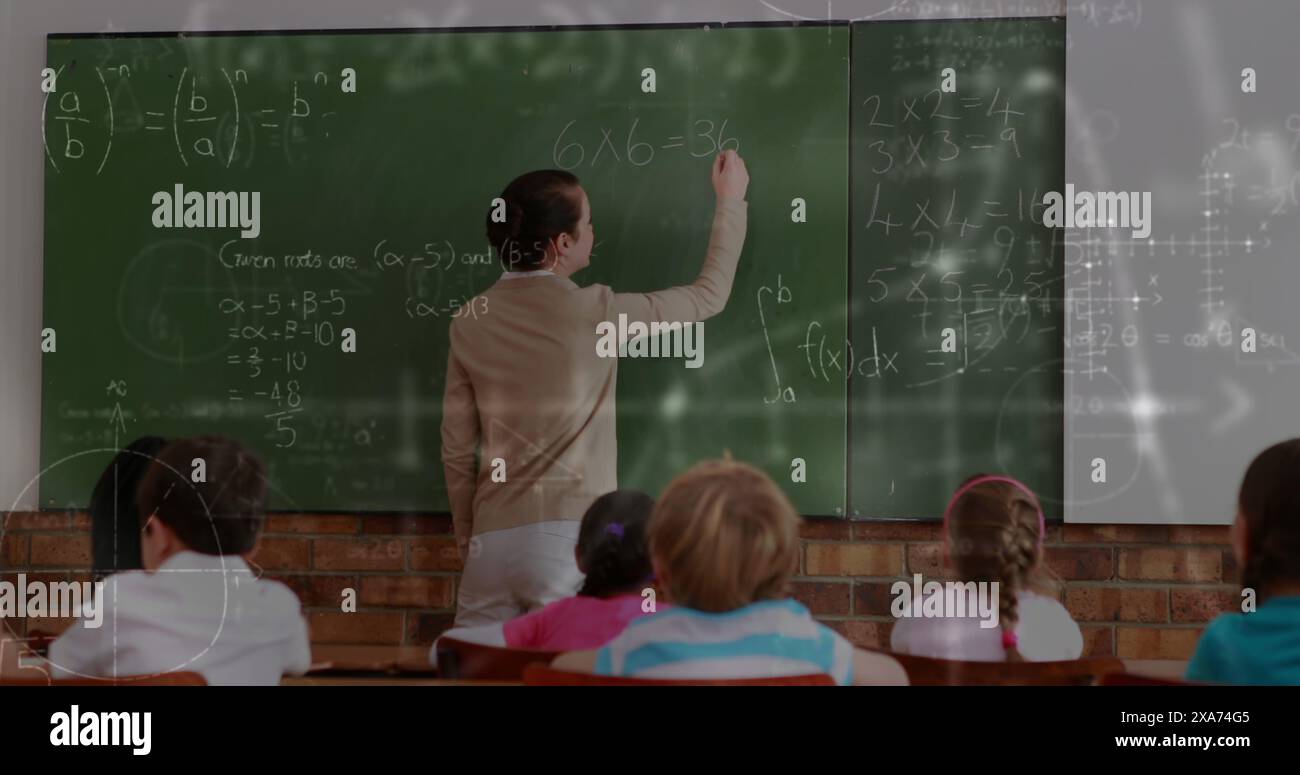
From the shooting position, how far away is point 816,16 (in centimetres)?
309

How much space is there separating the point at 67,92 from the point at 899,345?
2336 millimetres

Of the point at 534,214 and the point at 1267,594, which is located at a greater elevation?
the point at 534,214

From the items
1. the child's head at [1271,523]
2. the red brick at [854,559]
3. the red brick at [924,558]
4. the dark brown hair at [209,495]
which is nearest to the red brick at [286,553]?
the dark brown hair at [209,495]

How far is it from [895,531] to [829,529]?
17cm

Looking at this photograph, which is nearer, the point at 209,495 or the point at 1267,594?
the point at 1267,594

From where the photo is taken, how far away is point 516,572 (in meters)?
2.94

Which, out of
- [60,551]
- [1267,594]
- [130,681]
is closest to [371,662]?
[130,681]

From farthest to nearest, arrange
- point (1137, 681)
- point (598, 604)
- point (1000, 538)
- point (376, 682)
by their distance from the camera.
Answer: point (1000, 538) → point (598, 604) → point (376, 682) → point (1137, 681)

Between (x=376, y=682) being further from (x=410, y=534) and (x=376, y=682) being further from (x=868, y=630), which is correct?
(x=868, y=630)

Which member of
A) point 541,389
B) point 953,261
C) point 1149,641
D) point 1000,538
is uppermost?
point 953,261

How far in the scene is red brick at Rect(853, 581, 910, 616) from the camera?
3.05 m

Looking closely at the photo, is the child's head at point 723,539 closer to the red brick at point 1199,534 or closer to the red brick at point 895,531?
the red brick at point 895,531
